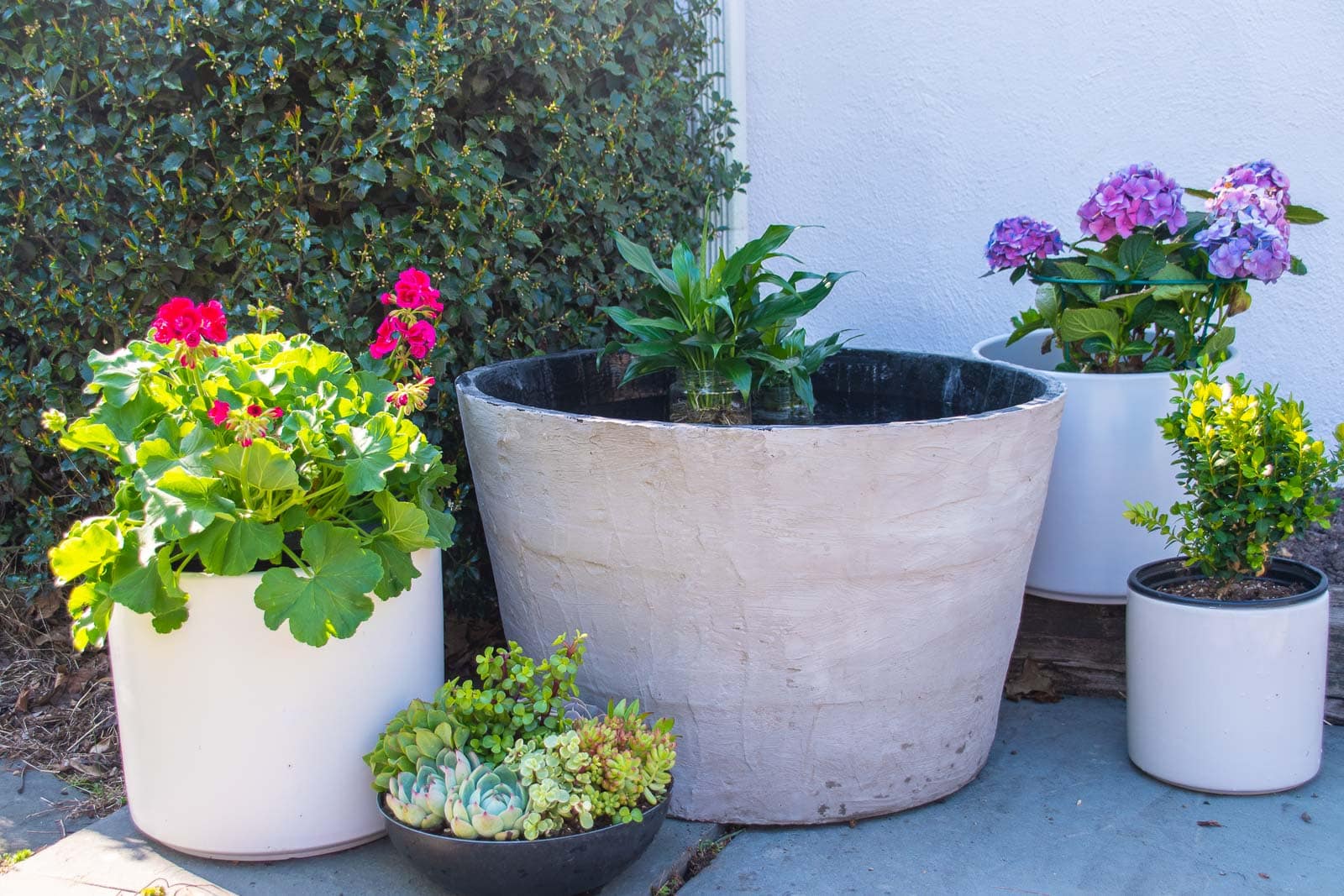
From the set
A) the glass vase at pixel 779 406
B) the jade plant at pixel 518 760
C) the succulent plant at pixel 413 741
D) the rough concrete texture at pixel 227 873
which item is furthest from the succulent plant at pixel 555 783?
the glass vase at pixel 779 406

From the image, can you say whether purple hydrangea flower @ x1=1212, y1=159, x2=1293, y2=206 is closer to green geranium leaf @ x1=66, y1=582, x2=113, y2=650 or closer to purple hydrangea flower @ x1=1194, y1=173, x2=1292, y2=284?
purple hydrangea flower @ x1=1194, y1=173, x2=1292, y2=284

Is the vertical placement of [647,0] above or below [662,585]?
above

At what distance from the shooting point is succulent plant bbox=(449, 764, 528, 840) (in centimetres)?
187

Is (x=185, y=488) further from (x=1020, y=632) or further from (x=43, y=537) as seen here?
(x=1020, y=632)

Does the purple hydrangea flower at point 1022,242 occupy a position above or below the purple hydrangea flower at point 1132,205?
below

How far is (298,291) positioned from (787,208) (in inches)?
61.0

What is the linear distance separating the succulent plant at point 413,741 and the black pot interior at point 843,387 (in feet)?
2.45

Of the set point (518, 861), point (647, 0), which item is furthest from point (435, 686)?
point (647, 0)

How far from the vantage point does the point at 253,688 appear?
2.00 m

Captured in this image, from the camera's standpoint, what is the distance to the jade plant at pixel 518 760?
6.20 feet

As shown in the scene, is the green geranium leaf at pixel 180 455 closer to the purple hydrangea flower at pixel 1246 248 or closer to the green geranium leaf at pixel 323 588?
the green geranium leaf at pixel 323 588

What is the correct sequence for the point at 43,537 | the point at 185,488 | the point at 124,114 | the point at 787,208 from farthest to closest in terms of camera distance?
the point at 787,208 < the point at 43,537 < the point at 124,114 < the point at 185,488

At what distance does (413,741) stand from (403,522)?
36 centimetres

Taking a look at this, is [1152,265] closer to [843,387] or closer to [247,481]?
[843,387]
